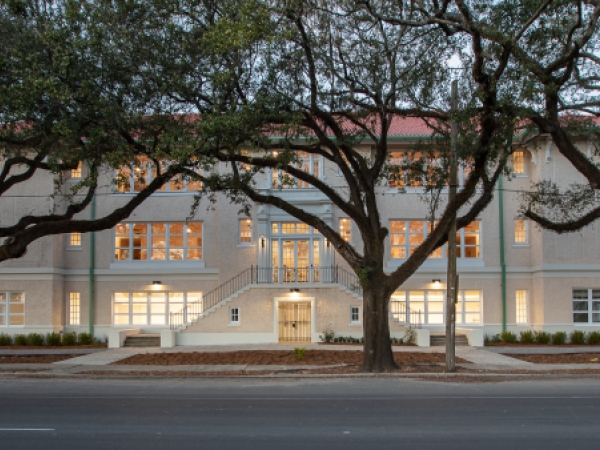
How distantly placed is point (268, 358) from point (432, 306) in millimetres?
11224

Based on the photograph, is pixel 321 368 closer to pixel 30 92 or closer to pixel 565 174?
pixel 30 92

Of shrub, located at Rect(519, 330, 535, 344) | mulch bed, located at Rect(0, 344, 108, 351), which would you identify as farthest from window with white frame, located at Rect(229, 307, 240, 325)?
shrub, located at Rect(519, 330, 535, 344)

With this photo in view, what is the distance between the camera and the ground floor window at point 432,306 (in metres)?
30.5

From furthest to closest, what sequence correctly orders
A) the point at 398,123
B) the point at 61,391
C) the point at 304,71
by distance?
the point at 398,123, the point at 304,71, the point at 61,391

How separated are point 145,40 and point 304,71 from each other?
13.3ft

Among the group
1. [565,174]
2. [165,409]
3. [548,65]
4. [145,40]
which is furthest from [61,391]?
[565,174]

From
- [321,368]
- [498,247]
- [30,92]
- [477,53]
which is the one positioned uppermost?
[477,53]

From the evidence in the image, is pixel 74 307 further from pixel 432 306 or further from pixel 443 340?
pixel 443 340

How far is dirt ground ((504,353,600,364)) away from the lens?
2103 cm

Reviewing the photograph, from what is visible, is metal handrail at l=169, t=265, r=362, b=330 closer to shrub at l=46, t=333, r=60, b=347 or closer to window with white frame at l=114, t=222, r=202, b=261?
window with white frame at l=114, t=222, r=202, b=261

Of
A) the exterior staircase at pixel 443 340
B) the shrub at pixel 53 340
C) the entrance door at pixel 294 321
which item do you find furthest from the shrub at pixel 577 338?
the shrub at pixel 53 340

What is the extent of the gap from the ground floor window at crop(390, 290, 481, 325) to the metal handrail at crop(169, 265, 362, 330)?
2532 mm

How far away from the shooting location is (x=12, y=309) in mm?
30703

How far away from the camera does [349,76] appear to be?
18.2m
